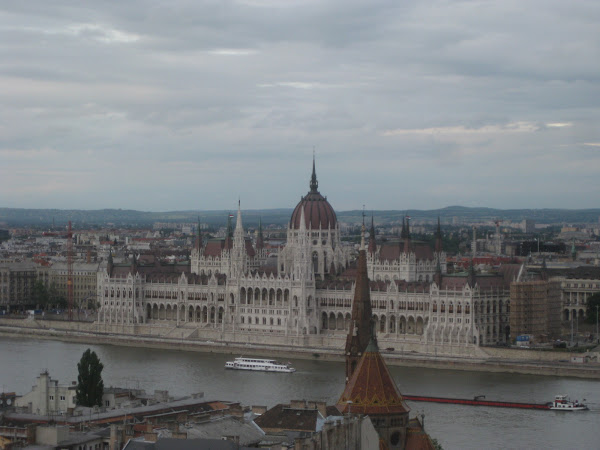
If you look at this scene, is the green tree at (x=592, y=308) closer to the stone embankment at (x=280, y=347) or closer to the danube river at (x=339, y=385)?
the stone embankment at (x=280, y=347)

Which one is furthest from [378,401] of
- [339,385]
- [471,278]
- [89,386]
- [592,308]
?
[592,308]

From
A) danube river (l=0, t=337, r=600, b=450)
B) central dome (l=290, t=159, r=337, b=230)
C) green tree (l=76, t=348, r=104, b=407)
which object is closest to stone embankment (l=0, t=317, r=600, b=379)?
danube river (l=0, t=337, r=600, b=450)

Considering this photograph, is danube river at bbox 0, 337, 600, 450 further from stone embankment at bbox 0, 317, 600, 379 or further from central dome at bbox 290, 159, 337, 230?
central dome at bbox 290, 159, 337, 230

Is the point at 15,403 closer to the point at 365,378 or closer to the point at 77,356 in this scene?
the point at 365,378

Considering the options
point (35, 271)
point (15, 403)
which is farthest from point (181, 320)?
point (15, 403)

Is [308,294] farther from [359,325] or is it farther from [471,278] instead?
[359,325]
